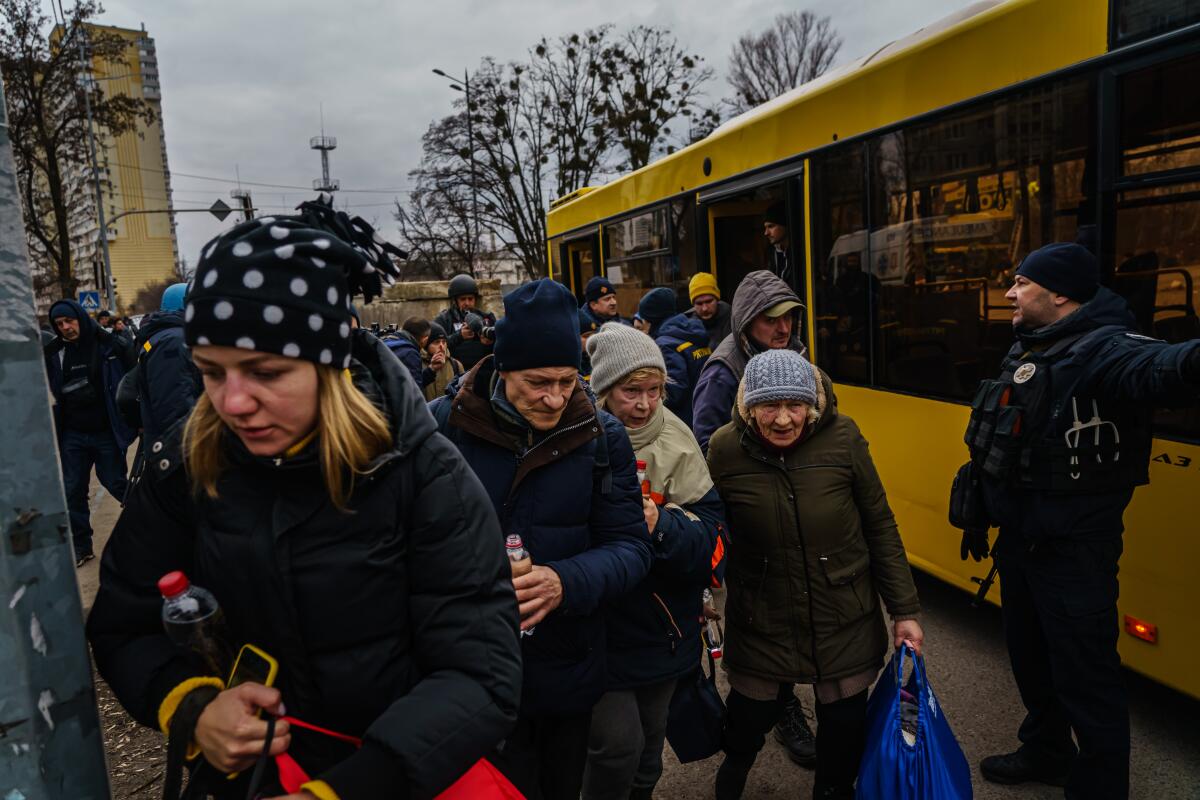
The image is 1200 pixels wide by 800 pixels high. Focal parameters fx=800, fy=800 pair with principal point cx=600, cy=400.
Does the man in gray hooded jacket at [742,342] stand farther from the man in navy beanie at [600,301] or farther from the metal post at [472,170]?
the metal post at [472,170]

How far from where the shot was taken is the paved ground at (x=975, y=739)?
317 centimetres

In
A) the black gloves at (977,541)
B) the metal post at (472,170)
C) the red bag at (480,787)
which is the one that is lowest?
the black gloves at (977,541)

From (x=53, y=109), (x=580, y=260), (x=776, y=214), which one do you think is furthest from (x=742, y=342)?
(x=53, y=109)

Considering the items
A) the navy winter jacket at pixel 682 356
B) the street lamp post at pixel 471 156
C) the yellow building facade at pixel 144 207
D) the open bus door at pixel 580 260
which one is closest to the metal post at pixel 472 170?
the street lamp post at pixel 471 156

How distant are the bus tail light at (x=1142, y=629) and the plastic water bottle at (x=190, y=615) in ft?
11.8

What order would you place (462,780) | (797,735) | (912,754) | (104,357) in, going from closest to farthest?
(462,780) < (912,754) < (797,735) < (104,357)

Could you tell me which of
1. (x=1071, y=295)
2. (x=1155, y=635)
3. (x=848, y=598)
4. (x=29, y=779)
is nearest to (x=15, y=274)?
(x=29, y=779)

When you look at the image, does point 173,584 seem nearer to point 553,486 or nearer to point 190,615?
point 190,615

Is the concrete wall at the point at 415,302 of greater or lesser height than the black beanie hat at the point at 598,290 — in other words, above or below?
above

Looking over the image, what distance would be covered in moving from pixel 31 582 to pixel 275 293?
22.1 inches

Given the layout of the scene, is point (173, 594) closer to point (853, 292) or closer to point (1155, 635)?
point (1155, 635)

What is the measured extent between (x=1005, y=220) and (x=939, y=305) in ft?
1.92

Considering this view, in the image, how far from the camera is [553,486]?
215 cm

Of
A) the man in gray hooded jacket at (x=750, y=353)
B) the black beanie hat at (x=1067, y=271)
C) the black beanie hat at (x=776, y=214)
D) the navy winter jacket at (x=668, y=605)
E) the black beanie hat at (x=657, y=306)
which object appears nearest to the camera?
the navy winter jacket at (x=668, y=605)
